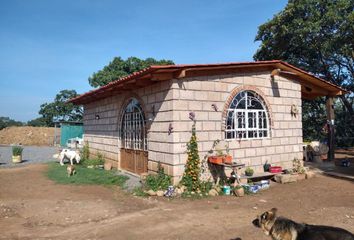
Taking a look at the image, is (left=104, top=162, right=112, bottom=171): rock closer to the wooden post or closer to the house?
the house

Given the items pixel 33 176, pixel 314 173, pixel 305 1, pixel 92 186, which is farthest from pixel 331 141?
pixel 33 176

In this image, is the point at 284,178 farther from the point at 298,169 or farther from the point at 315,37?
the point at 315,37

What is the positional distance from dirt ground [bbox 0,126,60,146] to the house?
91.3ft

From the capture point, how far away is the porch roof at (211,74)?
28.5 feet

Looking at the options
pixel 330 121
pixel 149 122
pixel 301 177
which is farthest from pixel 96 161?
pixel 330 121

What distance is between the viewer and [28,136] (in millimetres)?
38719

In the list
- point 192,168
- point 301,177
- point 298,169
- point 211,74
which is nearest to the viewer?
point 192,168

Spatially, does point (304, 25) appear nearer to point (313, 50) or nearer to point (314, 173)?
point (313, 50)

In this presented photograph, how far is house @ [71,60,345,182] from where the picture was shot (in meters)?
8.99

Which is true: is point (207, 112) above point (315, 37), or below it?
below

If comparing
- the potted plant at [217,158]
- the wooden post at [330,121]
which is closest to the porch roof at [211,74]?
the wooden post at [330,121]

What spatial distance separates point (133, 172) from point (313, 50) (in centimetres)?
1407

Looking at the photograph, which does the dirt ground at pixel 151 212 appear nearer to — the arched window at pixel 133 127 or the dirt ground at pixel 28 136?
the arched window at pixel 133 127

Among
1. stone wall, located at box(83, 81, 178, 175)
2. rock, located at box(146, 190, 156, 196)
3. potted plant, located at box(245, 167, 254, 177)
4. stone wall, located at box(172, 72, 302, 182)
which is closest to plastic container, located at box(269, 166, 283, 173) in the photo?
stone wall, located at box(172, 72, 302, 182)
